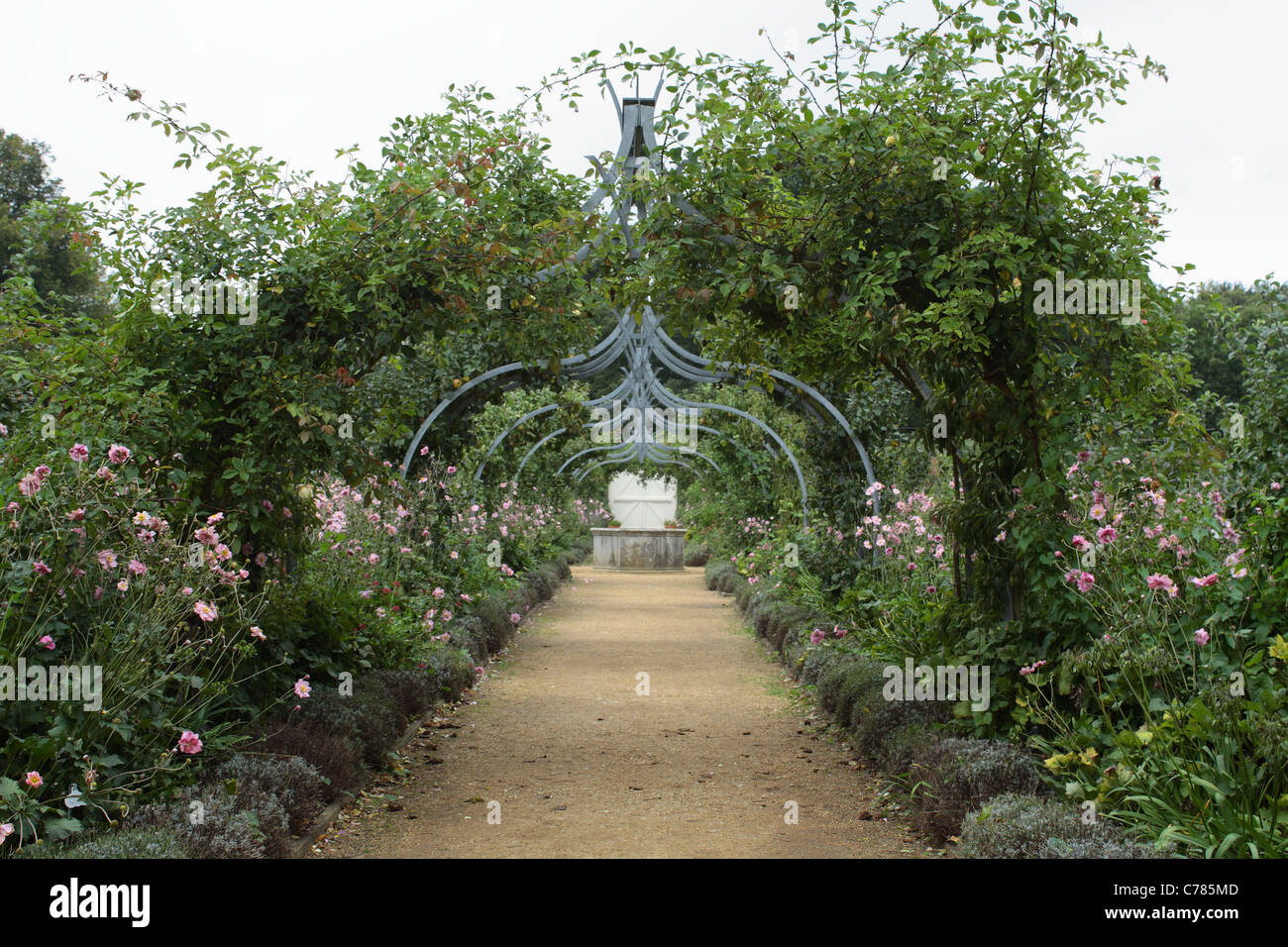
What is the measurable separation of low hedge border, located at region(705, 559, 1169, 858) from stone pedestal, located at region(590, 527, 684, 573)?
15.5 metres

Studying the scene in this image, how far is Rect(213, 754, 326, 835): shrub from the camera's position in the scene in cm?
407

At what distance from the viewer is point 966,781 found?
4.29 meters

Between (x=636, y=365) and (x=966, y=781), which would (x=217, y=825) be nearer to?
(x=966, y=781)

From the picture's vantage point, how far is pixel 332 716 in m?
5.24

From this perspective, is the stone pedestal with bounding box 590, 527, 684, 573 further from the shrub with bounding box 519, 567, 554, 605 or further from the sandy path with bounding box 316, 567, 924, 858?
the sandy path with bounding box 316, 567, 924, 858

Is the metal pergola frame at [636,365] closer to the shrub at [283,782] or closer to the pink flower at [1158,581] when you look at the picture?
the pink flower at [1158,581]

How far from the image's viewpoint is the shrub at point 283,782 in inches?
160

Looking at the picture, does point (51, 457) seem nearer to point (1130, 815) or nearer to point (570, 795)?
point (570, 795)

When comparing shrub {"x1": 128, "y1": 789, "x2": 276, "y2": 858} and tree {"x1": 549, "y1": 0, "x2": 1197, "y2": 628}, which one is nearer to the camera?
→ shrub {"x1": 128, "y1": 789, "x2": 276, "y2": 858}

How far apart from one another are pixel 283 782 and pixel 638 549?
741 inches

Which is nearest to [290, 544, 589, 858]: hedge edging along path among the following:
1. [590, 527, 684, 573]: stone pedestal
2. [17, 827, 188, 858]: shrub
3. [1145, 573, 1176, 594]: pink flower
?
[17, 827, 188, 858]: shrub

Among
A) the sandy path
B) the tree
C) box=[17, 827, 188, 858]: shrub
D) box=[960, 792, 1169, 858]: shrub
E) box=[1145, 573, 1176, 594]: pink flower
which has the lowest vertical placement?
the sandy path

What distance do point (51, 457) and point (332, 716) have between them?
1.82 m

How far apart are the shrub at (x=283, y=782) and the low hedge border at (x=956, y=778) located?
2.42m
